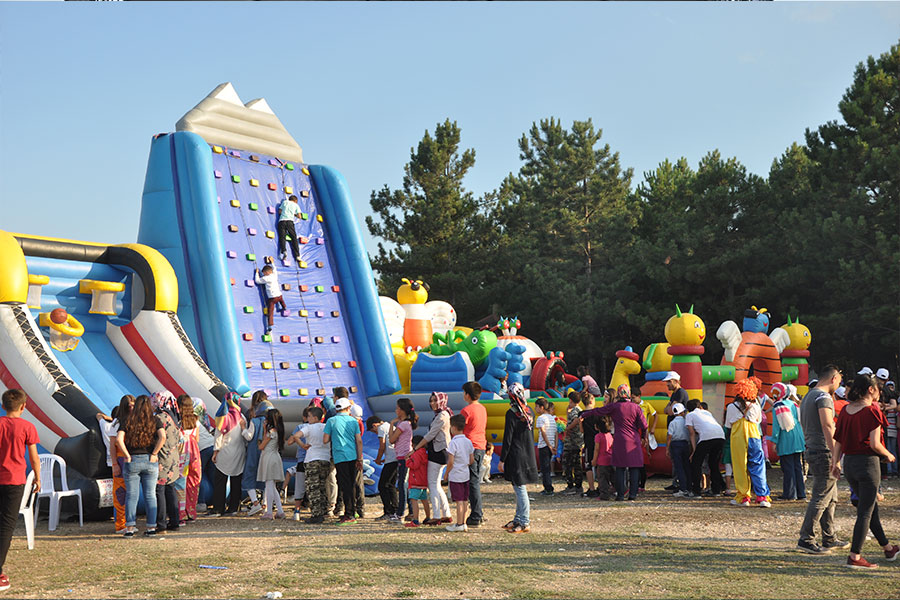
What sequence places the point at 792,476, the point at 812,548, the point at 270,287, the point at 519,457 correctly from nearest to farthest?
the point at 812,548 < the point at 519,457 < the point at 792,476 < the point at 270,287

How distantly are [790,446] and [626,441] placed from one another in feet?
6.59

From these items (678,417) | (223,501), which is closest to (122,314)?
(223,501)

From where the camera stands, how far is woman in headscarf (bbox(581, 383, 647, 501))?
10.8 metres

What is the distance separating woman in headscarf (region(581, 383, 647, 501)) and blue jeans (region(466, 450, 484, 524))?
2696 millimetres

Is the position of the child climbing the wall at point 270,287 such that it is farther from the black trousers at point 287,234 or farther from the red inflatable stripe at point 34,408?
the red inflatable stripe at point 34,408

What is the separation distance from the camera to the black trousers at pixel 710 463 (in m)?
11.1

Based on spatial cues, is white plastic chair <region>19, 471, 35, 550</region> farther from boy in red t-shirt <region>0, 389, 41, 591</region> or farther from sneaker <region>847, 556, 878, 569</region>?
sneaker <region>847, 556, 878, 569</region>

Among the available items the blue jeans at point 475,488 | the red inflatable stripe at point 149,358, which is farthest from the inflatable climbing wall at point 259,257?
the blue jeans at point 475,488

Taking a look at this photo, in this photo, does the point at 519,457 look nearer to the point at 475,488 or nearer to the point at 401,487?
the point at 475,488

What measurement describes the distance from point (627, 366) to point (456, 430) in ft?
29.8

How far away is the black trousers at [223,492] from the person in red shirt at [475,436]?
112 inches

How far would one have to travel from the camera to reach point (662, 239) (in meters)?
30.4

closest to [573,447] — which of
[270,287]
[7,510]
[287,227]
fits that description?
[270,287]

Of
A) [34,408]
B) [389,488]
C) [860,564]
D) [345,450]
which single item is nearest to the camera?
[860,564]
